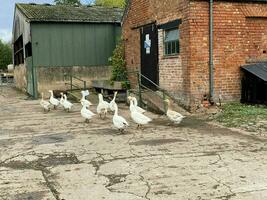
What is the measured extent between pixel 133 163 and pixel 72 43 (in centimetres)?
1705

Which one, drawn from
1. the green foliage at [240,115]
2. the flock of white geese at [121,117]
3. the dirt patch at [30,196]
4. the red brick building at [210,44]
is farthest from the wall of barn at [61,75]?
the dirt patch at [30,196]

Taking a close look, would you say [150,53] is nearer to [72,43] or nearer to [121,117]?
[121,117]

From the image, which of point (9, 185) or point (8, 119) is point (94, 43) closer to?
point (8, 119)

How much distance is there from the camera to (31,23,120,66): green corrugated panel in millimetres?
23031

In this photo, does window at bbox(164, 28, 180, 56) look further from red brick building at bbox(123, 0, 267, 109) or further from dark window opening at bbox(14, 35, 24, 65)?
dark window opening at bbox(14, 35, 24, 65)

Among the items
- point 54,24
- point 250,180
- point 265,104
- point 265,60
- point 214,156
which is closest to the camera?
point 250,180

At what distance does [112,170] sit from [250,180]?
2.24 metres

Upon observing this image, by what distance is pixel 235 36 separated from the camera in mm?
14438

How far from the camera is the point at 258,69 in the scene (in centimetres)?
1417

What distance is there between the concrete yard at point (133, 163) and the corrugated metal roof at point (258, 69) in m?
2.89

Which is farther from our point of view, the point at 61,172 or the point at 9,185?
the point at 61,172

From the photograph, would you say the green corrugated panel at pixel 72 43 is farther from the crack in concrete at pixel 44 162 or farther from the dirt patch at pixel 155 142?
the crack in concrete at pixel 44 162

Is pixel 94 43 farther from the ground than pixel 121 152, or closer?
farther from the ground

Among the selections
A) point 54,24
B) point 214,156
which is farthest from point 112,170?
point 54,24
